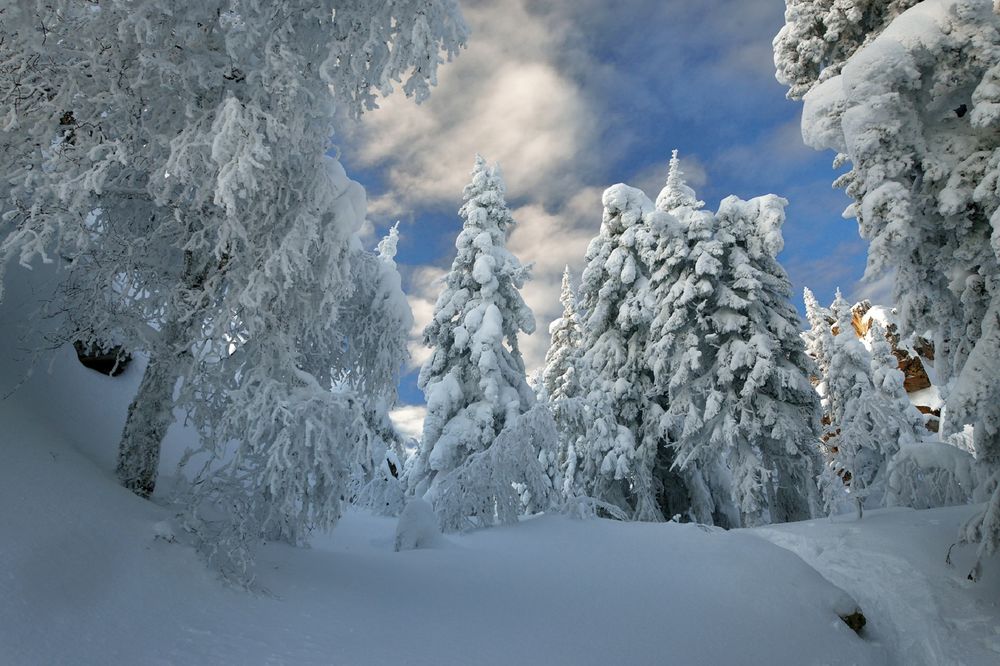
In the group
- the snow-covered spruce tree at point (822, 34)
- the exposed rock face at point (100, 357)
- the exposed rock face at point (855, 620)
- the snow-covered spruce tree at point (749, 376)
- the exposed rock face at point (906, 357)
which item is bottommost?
the exposed rock face at point (855, 620)

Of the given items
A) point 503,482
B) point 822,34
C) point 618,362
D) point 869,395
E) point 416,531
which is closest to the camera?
point 416,531

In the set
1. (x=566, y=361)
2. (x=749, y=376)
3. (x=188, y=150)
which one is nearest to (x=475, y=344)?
(x=749, y=376)

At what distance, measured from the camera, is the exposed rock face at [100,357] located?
6645 millimetres

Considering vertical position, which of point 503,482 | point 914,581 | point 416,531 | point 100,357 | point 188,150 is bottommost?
point 416,531

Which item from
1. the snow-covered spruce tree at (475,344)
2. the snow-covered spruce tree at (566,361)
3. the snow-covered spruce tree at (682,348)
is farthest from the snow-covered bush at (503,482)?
the snow-covered spruce tree at (566,361)

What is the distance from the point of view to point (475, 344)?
1716 centimetres

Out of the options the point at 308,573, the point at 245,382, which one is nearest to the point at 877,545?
the point at 308,573

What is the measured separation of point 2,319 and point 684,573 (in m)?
8.83

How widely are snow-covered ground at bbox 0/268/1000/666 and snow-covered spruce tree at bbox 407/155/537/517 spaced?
A: 21.1 ft

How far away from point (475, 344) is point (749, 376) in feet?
26.6

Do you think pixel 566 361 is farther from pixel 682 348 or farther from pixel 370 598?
pixel 370 598

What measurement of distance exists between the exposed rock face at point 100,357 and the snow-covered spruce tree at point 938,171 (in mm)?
9659

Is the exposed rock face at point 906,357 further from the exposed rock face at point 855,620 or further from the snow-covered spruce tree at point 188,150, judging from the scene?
the snow-covered spruce tree at point 188,150

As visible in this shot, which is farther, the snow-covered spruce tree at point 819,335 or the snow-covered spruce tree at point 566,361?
the snow-covered spruce tree at point 819,335
